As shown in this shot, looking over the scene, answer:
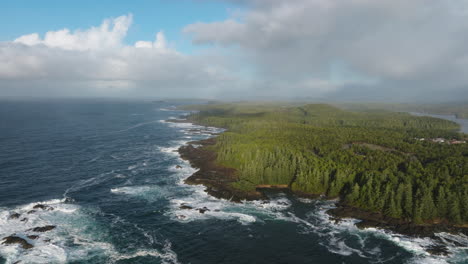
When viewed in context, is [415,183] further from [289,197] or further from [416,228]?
[289,197]

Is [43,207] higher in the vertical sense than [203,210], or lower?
higher

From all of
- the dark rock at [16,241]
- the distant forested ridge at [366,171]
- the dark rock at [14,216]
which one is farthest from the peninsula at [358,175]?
the dark rock at [14,216]

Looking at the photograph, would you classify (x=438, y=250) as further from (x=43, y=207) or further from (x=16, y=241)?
(x=43, y=207)

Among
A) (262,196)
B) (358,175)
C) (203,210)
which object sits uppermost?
(358,175)

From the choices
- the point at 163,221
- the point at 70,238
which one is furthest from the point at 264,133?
the point at 70,238

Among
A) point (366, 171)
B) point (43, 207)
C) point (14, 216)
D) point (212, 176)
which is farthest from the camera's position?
point (212, 176)

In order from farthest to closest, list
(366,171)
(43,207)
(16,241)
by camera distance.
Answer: (366,171) < (43,207) < (16,241)

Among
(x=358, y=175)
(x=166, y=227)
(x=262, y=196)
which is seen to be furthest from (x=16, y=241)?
(x=358, y=175)

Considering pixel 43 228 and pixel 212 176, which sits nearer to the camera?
pixel 43 228
